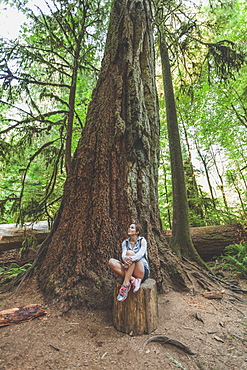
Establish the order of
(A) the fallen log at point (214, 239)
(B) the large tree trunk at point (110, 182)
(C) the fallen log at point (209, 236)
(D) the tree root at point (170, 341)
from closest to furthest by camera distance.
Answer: (D) the tree root at point (170, 341) < (B) the large tree trunk at point (110, 182) < (C) the fallen log at point (209, 236) < (A) the fallen log at point (214, 239)

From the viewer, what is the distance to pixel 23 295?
3.69 meters

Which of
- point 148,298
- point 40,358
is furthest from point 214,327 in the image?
point 40,358

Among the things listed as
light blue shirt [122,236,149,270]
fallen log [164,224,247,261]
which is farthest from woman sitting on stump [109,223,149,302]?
fallen log [164,224,247,261]

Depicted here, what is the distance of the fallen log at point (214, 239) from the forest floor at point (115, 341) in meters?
3.17

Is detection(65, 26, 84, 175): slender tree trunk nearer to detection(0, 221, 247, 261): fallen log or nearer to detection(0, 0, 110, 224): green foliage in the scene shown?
detection(0, 0, 110, 224): green foliage

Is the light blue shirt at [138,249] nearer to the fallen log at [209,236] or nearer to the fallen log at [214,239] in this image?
the fallen log at [209,236]

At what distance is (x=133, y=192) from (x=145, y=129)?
1.29 metres

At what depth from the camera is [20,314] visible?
3.04 metres

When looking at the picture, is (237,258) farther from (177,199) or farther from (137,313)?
(137,313)

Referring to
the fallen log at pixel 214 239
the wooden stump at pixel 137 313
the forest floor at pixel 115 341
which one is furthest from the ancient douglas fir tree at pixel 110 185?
the fallen log at pixel 214 239

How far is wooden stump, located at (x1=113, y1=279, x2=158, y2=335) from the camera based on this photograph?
9.48ft

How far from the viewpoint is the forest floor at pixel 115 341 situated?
2.31m

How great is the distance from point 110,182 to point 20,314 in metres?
2.35

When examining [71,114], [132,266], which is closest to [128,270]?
[132,266]
